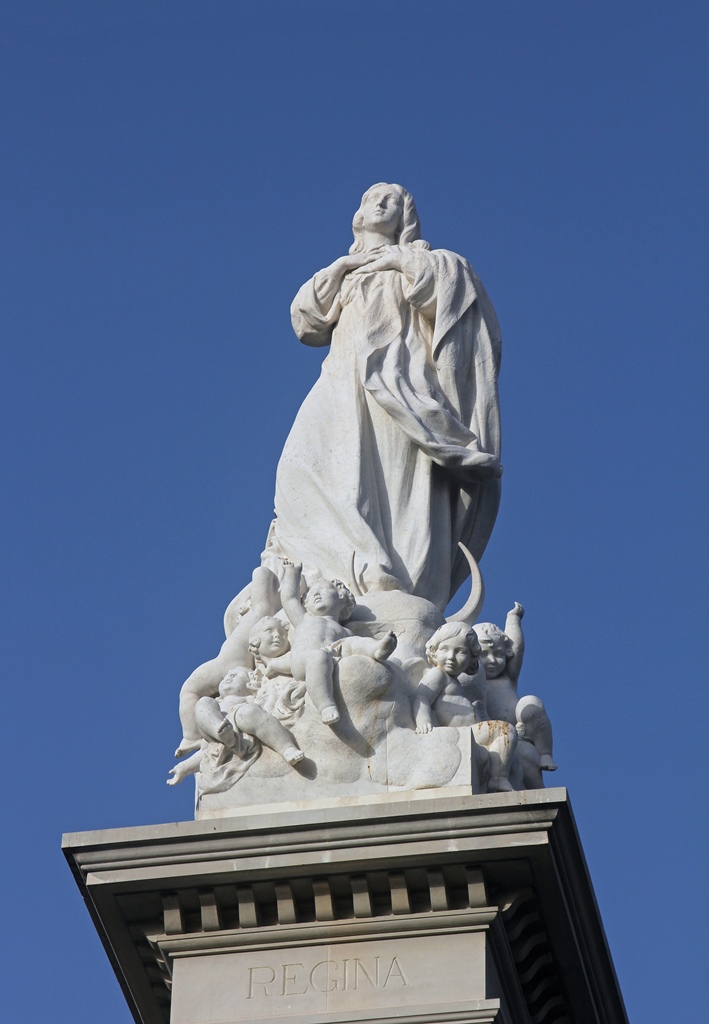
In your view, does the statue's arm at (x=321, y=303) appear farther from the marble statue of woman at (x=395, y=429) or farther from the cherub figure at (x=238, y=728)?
the cherub figure at (x=238, y=728)

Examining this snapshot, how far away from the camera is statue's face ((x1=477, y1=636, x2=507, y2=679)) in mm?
21625

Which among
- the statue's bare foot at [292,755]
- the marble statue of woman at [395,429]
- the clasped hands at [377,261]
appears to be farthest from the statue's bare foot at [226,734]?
the clasped hands at [377,261]

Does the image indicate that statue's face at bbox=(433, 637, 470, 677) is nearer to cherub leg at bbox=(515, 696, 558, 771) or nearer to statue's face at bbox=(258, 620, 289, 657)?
cherub leg at bbox=(515, 696, 558, 771)

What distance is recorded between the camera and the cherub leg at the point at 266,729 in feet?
65.5

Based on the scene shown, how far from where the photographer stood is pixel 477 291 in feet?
79.3

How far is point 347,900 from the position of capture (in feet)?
63.4

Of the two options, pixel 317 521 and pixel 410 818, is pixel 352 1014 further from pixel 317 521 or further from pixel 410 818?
pixel 317 521

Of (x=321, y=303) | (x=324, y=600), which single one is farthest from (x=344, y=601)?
(x=321, y=303)

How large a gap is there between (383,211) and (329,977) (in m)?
8.68

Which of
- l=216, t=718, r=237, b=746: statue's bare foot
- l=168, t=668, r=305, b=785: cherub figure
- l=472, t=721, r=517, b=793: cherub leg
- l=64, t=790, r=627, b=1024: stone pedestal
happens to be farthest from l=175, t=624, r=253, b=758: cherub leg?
l=472, t=721, r=517, b=793: cherub leg

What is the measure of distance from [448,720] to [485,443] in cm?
382

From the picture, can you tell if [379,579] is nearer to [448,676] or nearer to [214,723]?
[448,676]

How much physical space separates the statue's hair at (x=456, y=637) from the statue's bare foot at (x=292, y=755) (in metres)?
1.51

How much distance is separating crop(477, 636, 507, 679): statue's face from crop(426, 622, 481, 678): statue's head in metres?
1.01
